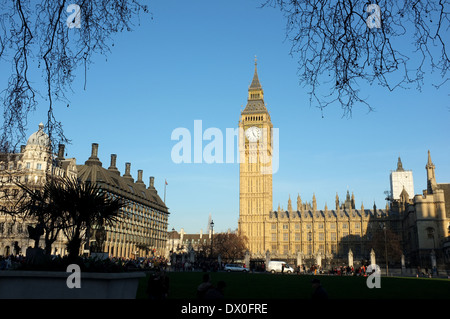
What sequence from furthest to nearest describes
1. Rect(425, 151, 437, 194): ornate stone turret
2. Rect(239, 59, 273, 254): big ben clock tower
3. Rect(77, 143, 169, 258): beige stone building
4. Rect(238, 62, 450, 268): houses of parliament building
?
Rect(239, 59, 273, 254): big ben clock tower → Rect(238, 62, 450, 268): houses of parliament building → Rect(77, 143, 169, 258): beige stone building → Rect(425, 151, 437, 194): ornate stone turret

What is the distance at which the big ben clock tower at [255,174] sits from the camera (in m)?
111

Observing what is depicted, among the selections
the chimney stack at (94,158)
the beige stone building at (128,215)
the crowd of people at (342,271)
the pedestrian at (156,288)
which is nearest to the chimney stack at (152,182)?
the beige stone building at (128,215)

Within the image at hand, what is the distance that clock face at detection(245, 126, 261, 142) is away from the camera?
114856mm

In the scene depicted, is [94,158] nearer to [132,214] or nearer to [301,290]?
[132,214]

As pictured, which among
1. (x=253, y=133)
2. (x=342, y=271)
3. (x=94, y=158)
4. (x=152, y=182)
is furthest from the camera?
(x=152, y=182)

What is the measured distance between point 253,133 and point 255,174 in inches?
451

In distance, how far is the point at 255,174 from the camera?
114562 mm

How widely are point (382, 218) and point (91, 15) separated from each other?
11059 centimetres

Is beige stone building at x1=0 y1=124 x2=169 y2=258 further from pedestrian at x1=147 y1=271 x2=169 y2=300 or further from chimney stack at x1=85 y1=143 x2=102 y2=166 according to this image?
pedestrian at x1=147 y1=271 x2=169 y2=300

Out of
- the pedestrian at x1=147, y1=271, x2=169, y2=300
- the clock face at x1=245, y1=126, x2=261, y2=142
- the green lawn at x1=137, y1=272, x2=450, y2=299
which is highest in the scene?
the clock face at x1=245, y1=126, x2=261, y2=142

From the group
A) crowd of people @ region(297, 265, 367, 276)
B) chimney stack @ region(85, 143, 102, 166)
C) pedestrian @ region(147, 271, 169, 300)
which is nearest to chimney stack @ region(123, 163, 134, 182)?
chimney stack @ region(85, 143, 102, 166)

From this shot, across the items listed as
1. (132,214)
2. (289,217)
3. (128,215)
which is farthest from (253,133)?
(128,215)

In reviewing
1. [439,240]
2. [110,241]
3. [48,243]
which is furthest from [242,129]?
[48,243]

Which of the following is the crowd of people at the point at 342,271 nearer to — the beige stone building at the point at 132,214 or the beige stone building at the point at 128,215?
the beige stone building at the point at 128,215
